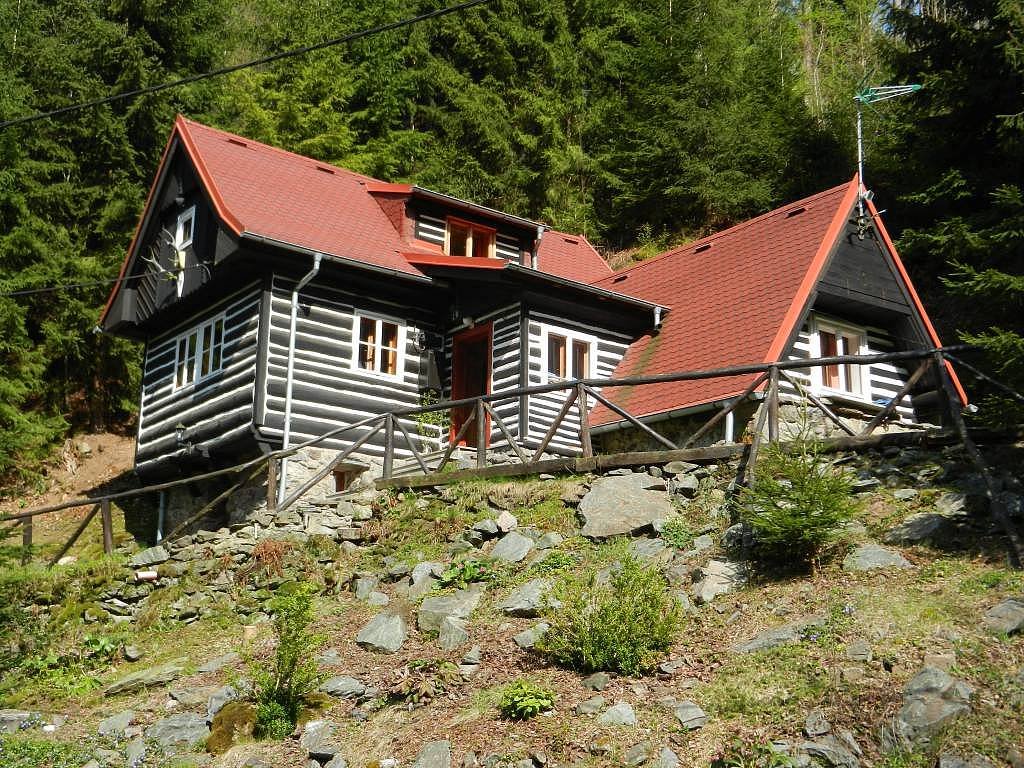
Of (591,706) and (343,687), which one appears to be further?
(343,687)

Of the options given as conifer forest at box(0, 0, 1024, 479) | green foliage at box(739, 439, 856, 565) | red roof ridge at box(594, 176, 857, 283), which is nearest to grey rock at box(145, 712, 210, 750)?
green foliage at box(739, 439, 856, 565)

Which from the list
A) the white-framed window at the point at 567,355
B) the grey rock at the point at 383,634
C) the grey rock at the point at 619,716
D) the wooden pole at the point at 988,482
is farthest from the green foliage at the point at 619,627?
the white-framed window at the point at 567,355

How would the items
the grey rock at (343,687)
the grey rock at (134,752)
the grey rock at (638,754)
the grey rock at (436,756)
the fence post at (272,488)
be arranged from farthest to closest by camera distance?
the fence post at (272,488) < the grey rock at (343,687) < the grey rock at (134,752) < the grey rock at (436,756) < the grey rock at (638,754)

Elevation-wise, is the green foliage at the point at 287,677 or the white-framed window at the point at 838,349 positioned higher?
the white-framed window at the point at 838,349

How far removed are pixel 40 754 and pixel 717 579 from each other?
7.00 metres

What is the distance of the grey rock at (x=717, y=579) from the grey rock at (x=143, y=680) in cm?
595

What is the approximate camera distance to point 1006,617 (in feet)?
28.9

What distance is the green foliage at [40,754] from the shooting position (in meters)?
10.3

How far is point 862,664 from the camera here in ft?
28.5

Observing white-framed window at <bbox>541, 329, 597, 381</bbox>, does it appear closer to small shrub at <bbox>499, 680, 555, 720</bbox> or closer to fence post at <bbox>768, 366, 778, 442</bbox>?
fence post at <bbox>768, 366, 778, 442</bbox>

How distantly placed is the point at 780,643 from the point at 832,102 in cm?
3480

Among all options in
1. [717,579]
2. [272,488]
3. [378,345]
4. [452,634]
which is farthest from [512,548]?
[378,345]

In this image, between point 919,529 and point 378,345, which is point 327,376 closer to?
point 378,345

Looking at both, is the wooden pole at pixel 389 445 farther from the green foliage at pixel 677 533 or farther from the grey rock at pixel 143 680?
the green foliage at pixel 677 533
